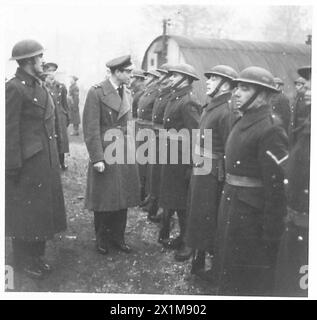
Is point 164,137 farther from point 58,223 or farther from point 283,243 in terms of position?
point 283,243

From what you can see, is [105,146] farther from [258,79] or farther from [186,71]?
[258,79]

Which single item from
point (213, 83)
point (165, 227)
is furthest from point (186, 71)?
point (165, 227)

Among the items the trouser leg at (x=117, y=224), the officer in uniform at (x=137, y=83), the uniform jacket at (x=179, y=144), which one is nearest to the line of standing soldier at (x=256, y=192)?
the uniform jacket at (x=179, y=144)

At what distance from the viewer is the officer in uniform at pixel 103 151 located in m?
4.44

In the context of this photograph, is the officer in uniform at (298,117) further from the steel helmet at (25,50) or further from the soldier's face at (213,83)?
the steel helmet at (25,50)

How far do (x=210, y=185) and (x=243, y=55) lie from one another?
794 cm

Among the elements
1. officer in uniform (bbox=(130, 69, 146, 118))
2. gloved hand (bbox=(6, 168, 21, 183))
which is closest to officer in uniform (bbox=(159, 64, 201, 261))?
gloved hand (bbox=(6, 168, 21, 183))

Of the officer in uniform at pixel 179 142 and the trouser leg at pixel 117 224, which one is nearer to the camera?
the officer in uniform at pixel 179 142

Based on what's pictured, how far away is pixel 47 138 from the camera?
4086mm

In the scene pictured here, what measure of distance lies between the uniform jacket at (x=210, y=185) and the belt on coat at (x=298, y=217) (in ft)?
3.02

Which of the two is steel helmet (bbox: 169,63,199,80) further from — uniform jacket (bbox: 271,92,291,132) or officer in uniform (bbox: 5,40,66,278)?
uniform jacket (bbox: 271,92,291,132)

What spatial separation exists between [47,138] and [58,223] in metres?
0.87

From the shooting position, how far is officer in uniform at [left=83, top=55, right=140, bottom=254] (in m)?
4.44
